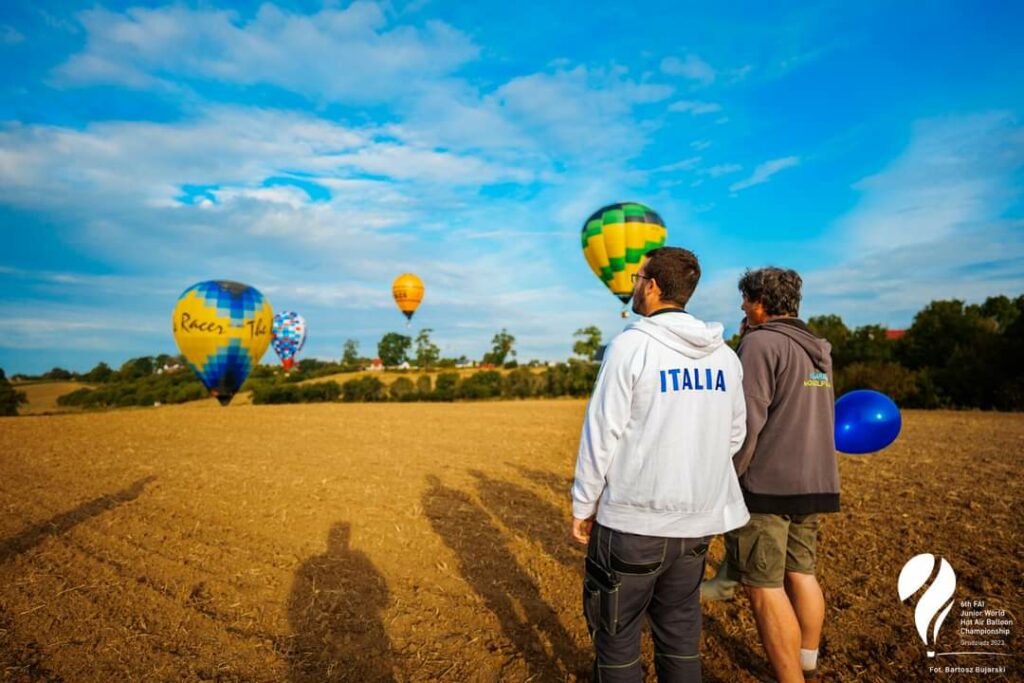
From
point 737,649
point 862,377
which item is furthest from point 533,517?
point 862,377

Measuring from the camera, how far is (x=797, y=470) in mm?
3016

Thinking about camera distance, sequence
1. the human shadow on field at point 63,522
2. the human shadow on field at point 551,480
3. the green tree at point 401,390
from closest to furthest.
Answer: the human shadow on field at point 63,522
the human shadow on field at point 551,480
the green tree at point 401,390

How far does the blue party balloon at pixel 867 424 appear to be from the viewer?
3.98 meters

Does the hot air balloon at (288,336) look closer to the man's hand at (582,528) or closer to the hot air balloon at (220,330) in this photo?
the hot air balloon at (220,330)

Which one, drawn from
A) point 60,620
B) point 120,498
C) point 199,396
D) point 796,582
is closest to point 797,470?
point 796,582

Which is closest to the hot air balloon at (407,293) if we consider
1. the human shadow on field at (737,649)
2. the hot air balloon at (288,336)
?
the hot air balloon at (288,336)

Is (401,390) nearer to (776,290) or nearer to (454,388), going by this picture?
(454,388)

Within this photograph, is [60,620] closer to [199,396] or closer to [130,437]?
[130,437]

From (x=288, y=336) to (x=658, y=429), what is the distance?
160 feet

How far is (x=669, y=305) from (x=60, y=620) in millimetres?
5514

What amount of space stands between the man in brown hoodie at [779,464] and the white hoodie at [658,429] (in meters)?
0.70

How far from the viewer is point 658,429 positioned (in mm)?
2348

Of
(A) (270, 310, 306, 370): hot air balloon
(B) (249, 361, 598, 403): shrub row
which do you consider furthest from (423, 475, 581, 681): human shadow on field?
(A) (270, 310, 306, 370): hot air balloon

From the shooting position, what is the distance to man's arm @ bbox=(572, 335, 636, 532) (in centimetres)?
232
